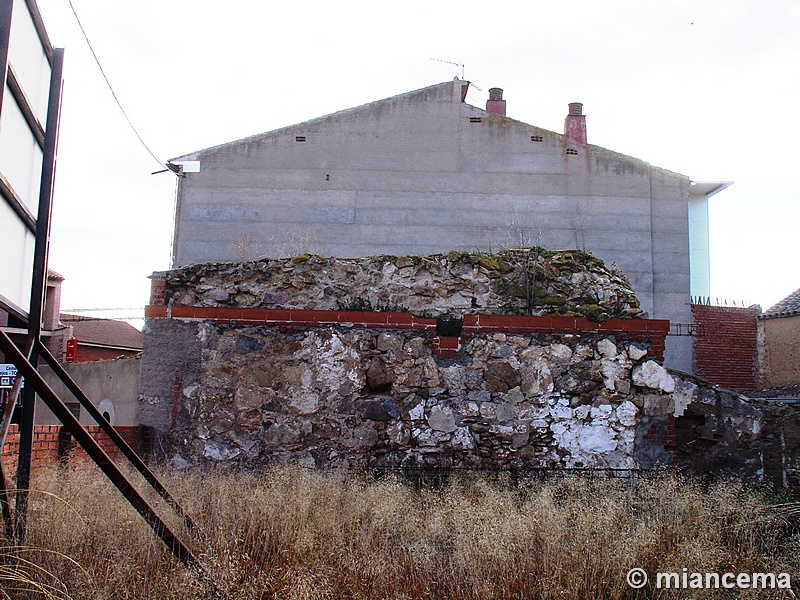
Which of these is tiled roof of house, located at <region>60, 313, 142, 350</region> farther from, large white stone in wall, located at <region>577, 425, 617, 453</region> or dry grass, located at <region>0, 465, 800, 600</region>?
dry grass, located at <region>0, 465, 800, 600</region>

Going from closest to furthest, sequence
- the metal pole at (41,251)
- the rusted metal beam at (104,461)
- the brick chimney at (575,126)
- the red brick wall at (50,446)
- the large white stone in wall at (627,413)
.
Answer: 1. the rusted metal beam at (104,461)
2. the metal pole at (41,251)
3. the red brick wall at (50,446)
4. the large white stone in wall at (627,413)
5. the brick chimney at (575,126)

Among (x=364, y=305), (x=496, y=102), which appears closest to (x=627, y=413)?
(x=364, y=305)

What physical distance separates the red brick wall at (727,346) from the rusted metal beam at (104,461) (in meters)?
17.6

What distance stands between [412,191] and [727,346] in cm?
945

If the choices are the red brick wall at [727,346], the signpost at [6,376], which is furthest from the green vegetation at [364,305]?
the red brick wall at [727,346]

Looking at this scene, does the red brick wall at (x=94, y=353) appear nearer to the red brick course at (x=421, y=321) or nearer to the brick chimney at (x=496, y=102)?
the brick chimney at (x=496, y=102)

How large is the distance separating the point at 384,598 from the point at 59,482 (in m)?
2.98

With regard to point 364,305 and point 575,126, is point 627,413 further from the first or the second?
point 575,126

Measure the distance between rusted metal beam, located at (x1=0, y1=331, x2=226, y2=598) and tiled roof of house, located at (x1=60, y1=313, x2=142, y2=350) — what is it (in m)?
25.3

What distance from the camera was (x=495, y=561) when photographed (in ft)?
16.7

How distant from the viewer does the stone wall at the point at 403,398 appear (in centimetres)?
835

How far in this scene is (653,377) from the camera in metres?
8.57

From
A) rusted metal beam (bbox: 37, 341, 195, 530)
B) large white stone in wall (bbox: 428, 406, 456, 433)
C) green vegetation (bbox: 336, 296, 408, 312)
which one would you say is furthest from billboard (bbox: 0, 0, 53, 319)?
large white stone in wall (bbox: 428, 406, 456, 433)

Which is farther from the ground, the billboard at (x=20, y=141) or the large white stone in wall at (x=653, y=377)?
the billboard at (x=20, y=141)
